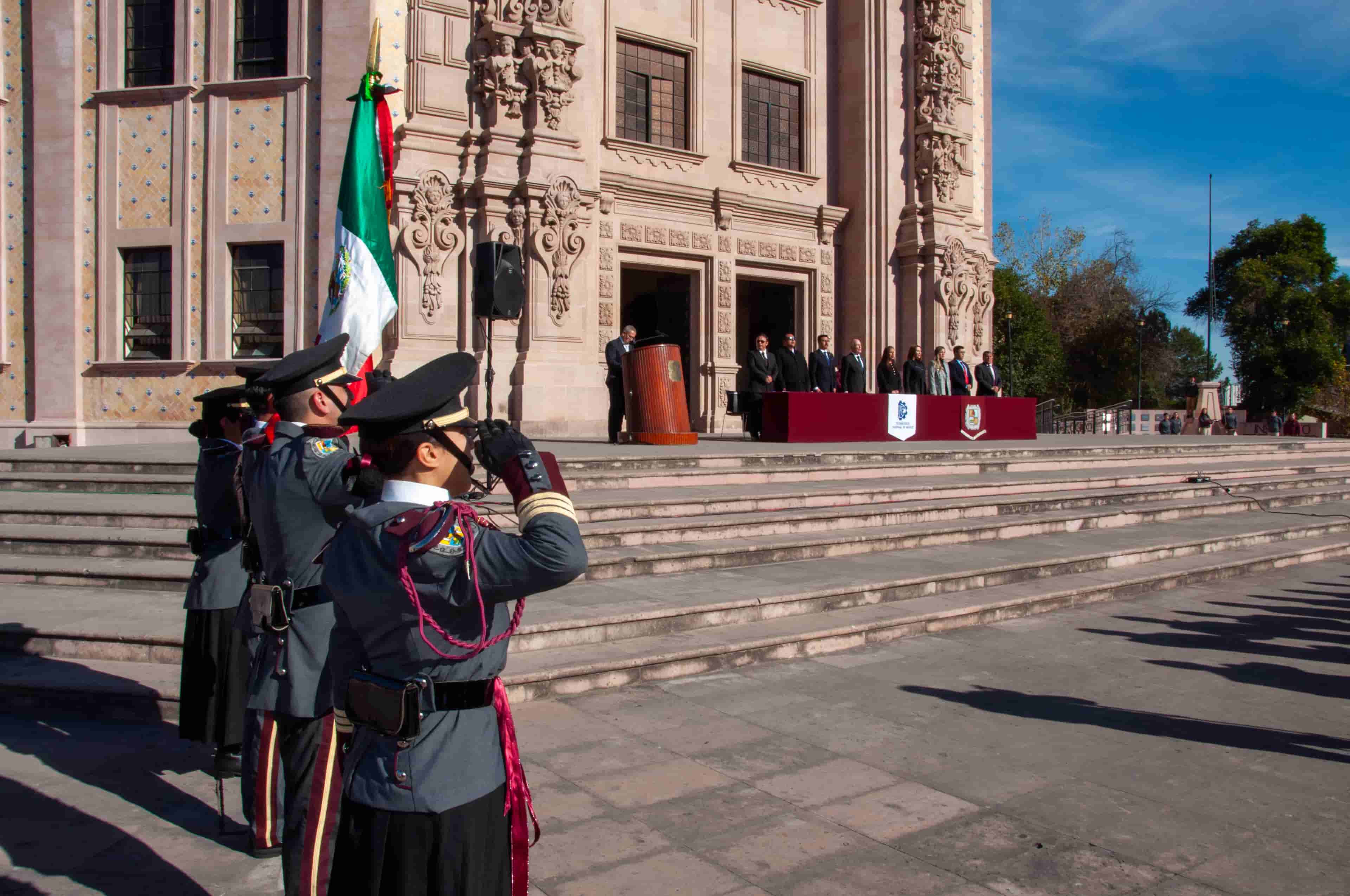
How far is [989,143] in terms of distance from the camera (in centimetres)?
2720

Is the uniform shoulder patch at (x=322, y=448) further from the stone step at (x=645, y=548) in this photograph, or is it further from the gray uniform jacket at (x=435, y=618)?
the stone step at (x=645, y=548)

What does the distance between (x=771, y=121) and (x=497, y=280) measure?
13.3 m

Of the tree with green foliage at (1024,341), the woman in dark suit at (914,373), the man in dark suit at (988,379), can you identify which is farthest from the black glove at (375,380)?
the tree with green foliage at (1024,341)

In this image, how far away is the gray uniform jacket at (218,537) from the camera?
15.7 ft

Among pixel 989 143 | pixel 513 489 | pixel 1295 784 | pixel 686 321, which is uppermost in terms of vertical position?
pixel 989 143

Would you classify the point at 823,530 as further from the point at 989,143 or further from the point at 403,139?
the point at 989,143

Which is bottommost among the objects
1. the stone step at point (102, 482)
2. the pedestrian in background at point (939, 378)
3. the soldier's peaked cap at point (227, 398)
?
the stone step at point (102, 482)

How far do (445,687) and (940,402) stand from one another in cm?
1719

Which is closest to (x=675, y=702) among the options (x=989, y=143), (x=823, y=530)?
(x=823, y=530)

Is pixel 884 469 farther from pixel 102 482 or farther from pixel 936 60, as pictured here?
pixel 936 60

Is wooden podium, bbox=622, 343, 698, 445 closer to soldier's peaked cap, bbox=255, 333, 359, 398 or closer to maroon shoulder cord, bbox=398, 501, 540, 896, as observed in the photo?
soldier's peaked cap, bbox=255, 333, 359, 398

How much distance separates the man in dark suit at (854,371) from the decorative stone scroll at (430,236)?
7951 mm

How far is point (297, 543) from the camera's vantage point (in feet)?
11.7

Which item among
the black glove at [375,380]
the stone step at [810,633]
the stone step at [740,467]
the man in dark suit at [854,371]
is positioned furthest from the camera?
the man in dark suit at [854,371]
